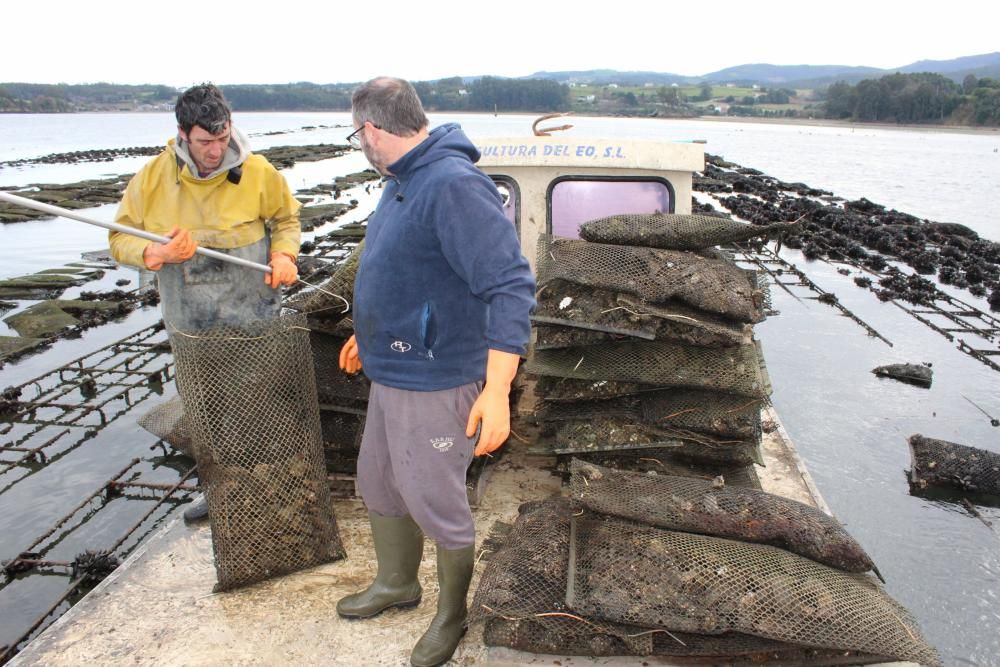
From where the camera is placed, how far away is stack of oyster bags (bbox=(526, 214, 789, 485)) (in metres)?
4.64

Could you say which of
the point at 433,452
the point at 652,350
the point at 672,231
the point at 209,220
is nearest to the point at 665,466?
the point at 652,350

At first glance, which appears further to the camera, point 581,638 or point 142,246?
point 142,246

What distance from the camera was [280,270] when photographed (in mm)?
4227

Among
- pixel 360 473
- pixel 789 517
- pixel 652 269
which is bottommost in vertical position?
pixel 789 517

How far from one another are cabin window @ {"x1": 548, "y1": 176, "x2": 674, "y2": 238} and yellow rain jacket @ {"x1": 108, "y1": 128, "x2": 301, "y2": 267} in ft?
9.72

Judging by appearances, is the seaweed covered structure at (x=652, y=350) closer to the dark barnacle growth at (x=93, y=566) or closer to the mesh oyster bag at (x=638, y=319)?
the mesh oyster bag at (x=638, y=319)

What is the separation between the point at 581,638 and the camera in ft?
10.8

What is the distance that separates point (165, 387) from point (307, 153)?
59.2 metres

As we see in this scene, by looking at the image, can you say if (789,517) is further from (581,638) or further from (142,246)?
(142,246)

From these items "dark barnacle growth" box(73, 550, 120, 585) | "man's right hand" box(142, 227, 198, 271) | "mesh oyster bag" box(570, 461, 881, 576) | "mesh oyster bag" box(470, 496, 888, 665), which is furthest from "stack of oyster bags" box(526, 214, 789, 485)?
"dark barnacle growth" box(73, 550, 120, 585)

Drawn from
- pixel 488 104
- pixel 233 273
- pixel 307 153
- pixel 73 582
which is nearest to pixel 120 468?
pixel 73 582

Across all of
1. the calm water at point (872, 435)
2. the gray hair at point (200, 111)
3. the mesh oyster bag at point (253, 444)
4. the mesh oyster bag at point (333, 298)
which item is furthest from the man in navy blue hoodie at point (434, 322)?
the calm water at point (872, 435)

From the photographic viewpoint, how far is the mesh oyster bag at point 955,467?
694 centimetres

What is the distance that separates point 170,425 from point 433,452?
5.51 metres
